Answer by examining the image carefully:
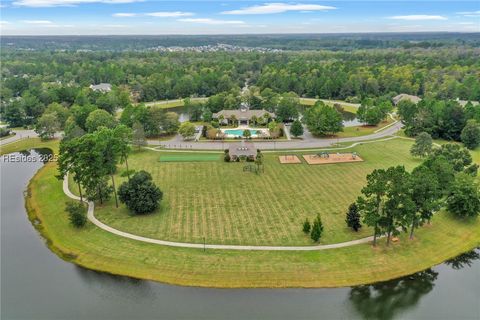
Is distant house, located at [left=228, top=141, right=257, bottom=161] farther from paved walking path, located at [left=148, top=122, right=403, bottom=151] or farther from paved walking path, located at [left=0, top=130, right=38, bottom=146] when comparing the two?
paved walking path, located at [left=0, top=130, right=38, bottom=146]

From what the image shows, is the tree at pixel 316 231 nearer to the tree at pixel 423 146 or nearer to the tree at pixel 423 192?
the tree at pixel 423 192

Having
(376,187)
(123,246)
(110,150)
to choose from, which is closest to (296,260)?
(376,187)

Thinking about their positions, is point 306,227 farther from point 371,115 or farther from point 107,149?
point 371,115

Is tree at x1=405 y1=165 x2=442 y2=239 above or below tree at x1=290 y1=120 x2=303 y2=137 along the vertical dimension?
above

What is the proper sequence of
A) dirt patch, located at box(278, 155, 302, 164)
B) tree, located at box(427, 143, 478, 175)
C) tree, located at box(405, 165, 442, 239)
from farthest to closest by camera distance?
dirt patch, located at box(278, 155, 302, 164)
tree, located at box(427, 143, 478, 175)
tree, located at box(405, 165, 442, 239)

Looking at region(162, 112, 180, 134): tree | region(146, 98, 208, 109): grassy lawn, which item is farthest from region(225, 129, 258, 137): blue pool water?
region(146, 98, 208, 109): grassy lawn

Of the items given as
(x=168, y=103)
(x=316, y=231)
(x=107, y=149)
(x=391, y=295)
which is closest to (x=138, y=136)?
(x=107, y=149)

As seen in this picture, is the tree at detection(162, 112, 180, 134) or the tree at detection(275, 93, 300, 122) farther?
the tree at detection(275, 93, 300, 122)
